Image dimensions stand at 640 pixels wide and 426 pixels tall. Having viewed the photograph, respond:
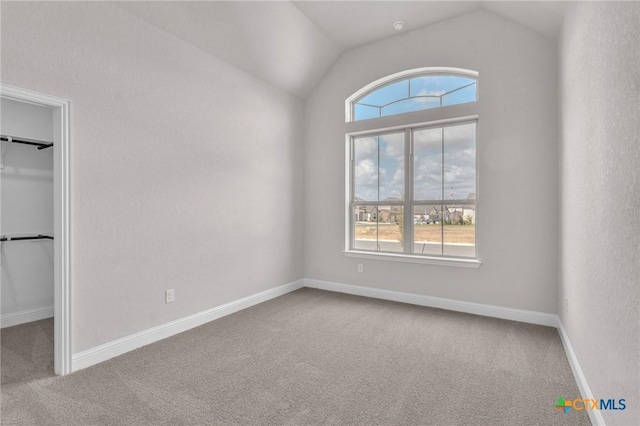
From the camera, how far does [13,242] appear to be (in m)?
3.41

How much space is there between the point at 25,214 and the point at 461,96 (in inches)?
201

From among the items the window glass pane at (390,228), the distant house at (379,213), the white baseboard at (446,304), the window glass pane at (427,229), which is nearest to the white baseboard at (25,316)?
the white baseboard at (446,304)

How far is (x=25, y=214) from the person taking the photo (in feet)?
11.4

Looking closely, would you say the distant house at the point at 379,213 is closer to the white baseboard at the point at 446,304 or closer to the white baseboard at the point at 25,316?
the white baseboard at the point at 446,304

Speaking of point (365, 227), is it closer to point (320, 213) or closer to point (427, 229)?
point (320, 213)

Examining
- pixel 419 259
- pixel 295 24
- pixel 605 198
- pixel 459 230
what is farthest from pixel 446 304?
pixel 295 24

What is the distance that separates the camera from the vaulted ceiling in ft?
9.67

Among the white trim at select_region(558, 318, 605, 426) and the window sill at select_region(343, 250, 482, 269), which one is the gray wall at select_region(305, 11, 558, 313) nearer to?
the window sill at select_region(343, 250, 482, 269)

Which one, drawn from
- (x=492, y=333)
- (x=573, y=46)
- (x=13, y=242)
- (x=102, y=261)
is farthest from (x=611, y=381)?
(x=13, y=242)

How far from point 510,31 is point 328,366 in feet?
12.5

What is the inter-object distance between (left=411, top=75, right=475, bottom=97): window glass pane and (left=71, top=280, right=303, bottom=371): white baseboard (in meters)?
3.26

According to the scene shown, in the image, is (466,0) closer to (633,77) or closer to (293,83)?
(293,83)

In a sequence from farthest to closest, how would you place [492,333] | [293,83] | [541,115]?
[293,83]
[541,115]
[492,333]

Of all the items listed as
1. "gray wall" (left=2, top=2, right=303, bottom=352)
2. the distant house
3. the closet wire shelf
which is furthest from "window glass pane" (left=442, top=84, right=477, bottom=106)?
the closet wire shelf
